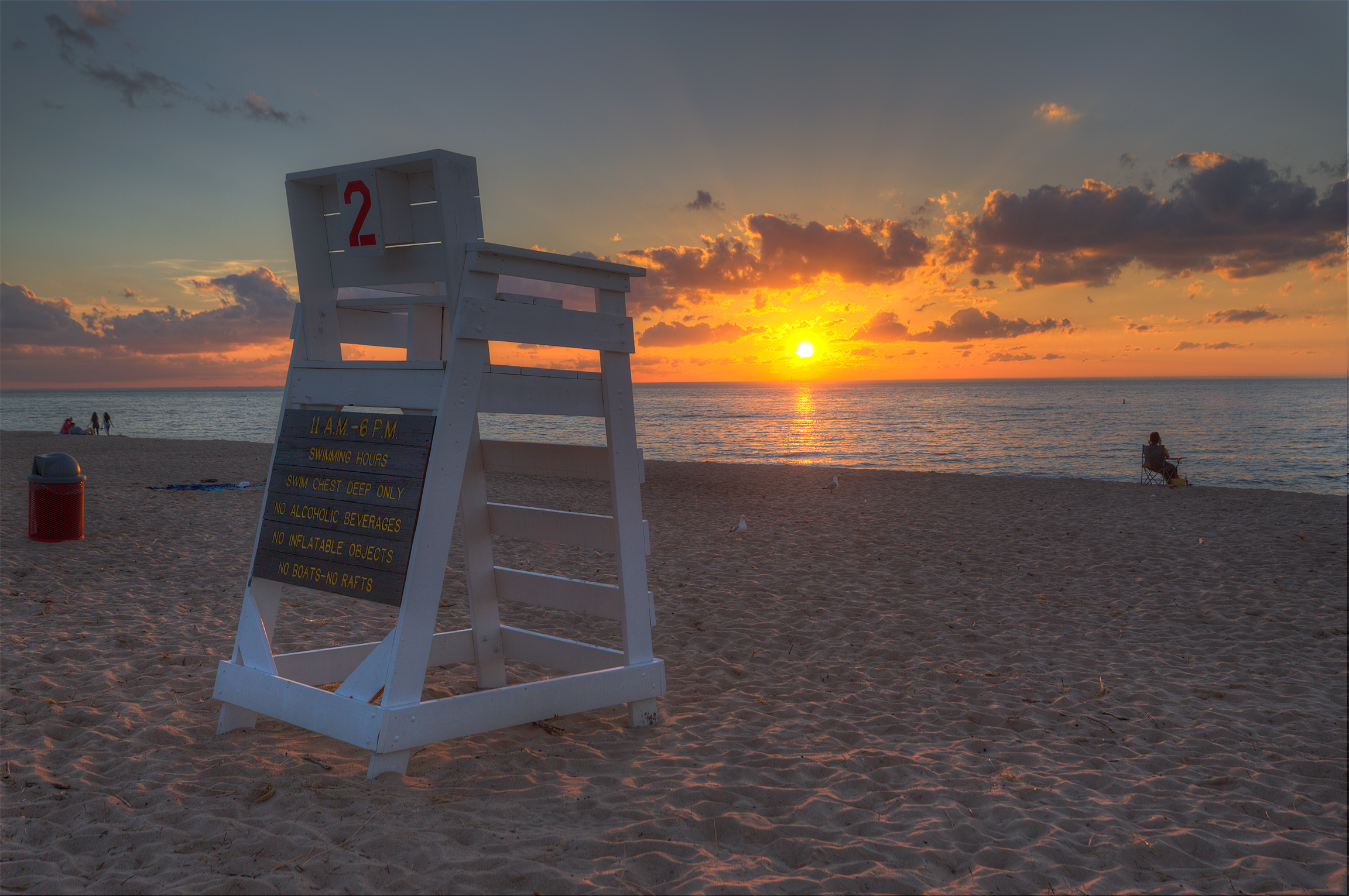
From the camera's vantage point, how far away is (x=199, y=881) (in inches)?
100.0

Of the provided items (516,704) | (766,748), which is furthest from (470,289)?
(766,748)

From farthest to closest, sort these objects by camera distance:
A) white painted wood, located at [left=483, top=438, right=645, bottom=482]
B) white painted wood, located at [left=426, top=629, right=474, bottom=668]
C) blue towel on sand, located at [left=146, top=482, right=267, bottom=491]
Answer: blue towel on sand, located at [left=146, top=482, right=267, bottom=491]
white painted wood, located at [left=426, top=629, right=474, bottom=668]
white painted wood, located at [left=483, top=438, right=645, bottom=482]

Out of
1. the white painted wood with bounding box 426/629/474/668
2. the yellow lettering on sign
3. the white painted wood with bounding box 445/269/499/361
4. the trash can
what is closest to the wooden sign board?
the yellow lettering on sign

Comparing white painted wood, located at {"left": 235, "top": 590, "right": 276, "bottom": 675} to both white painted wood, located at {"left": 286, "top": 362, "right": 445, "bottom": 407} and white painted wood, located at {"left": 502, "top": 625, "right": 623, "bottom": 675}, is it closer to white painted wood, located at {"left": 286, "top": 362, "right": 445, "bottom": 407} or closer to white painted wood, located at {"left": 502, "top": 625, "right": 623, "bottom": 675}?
white painted wood, located at {"left": 286, "top": 362, "right": 445, "bottom": 407}

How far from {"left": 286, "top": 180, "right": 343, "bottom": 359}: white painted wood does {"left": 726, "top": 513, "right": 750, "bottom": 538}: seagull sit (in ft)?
25.0

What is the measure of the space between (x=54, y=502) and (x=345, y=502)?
7.57 m

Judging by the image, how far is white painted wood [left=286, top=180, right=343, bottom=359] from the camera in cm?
370

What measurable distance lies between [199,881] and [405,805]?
74 cm

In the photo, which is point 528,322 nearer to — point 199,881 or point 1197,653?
point 199,881

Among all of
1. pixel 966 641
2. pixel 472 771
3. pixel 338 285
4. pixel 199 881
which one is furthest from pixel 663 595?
pixel 199 881

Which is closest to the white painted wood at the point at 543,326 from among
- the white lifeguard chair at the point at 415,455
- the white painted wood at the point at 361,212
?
the white lifeguard chair at the point at 415,455

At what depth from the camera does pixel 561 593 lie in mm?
4312

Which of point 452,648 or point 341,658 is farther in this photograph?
point 452,648

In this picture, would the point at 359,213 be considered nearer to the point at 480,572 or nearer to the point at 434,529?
the point at 434,529
